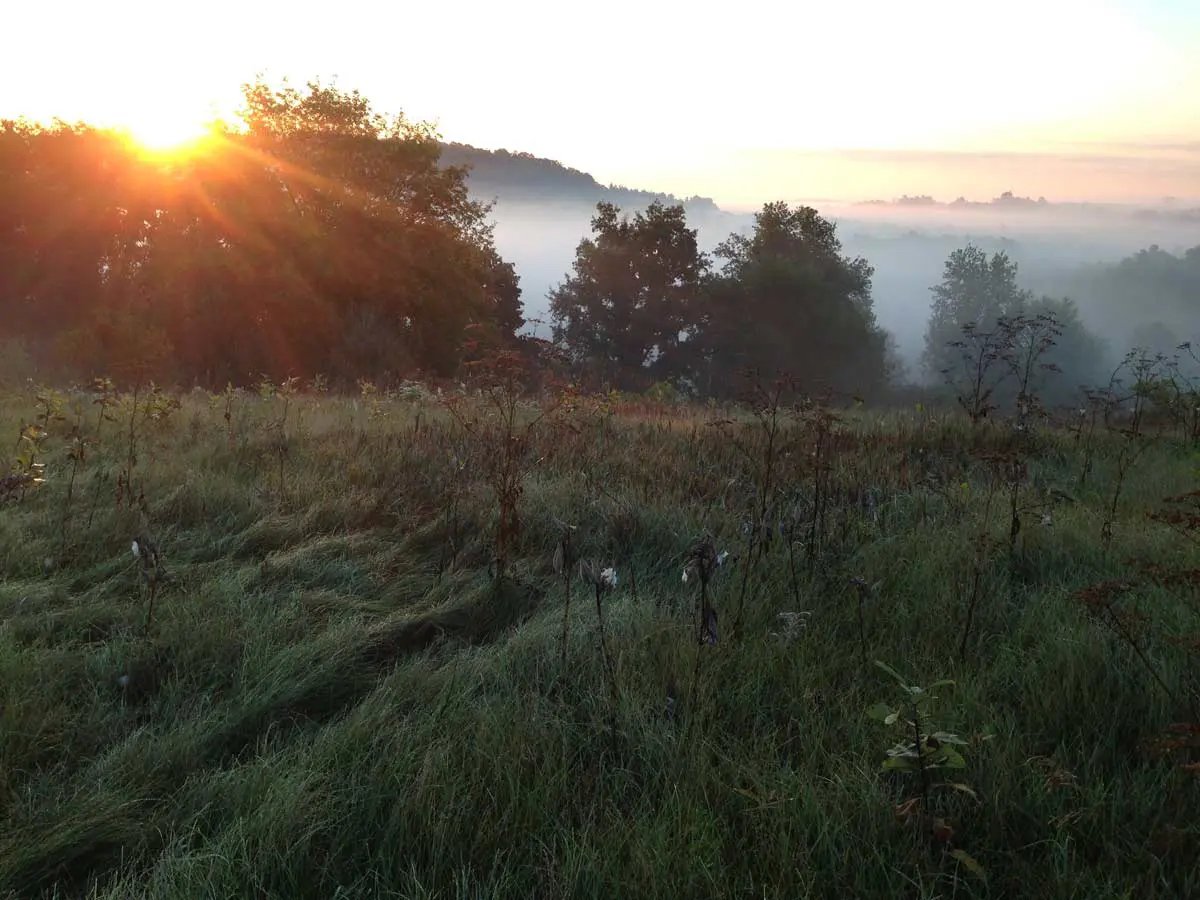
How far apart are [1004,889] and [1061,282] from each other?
23351cm

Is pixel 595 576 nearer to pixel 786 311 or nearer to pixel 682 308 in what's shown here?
pixel 682 308

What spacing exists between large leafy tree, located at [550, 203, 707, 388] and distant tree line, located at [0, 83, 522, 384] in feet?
53.2

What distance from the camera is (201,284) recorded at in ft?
78.3

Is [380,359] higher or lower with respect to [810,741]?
lower

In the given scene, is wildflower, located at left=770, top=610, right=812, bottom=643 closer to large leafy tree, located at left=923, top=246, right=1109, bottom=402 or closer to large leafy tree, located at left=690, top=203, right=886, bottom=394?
large leafy tree, located at left=690, top=203, right=886, bottom=394

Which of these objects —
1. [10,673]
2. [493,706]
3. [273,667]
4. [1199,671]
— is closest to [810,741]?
[493,706]

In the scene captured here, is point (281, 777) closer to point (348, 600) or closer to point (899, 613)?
point (348, 600)

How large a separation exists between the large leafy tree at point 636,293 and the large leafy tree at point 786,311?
1.57 m

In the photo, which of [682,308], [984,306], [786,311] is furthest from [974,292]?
[682,308]

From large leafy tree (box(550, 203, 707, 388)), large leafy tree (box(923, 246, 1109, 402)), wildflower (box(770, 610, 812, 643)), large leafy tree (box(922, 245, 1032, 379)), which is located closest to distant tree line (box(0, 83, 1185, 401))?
large leafy tree (box(550, 203, 707, 388))

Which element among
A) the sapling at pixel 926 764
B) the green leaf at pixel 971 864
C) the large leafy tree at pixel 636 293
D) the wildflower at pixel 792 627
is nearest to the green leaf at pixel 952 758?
the sapling at pixel 926 764

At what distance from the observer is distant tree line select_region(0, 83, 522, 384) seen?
77.5 ft

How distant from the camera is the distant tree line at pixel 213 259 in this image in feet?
77.5

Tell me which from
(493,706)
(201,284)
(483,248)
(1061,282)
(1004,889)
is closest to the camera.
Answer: (1004,889)
